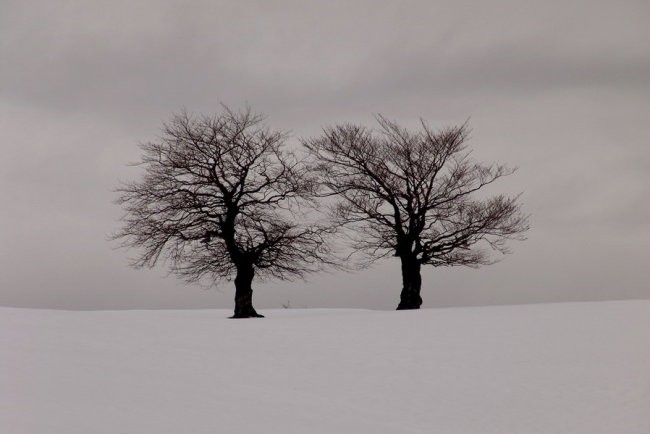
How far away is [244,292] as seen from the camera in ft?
82.1

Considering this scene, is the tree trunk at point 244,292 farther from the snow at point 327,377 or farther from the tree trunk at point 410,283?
the snow at point 327,377

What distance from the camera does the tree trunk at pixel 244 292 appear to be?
24875 mm

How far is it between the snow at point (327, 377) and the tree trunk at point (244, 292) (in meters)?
7.55

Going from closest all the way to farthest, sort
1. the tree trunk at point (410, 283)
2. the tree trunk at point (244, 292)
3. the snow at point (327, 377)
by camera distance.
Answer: the snow at point (327, 377) < the tree trunk at point (244, 292) < the tree trunk at point (410, 283)

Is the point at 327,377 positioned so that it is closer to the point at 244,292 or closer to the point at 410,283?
the point at 244,292

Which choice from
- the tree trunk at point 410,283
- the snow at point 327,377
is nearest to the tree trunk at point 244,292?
the tree trunk at point 410,283

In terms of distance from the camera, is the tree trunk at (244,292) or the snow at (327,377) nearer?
the snow at (327,377)

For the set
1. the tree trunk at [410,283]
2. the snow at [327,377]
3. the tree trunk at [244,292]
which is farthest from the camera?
the tree trunk at [410,283]

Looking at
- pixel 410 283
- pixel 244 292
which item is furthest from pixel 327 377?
pixel 410 283

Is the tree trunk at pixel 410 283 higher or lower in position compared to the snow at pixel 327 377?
higher

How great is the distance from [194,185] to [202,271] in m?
3.36

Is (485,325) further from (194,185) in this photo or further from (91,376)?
(194,185)

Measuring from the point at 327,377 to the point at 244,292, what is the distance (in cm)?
1322

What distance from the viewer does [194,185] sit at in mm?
24469
